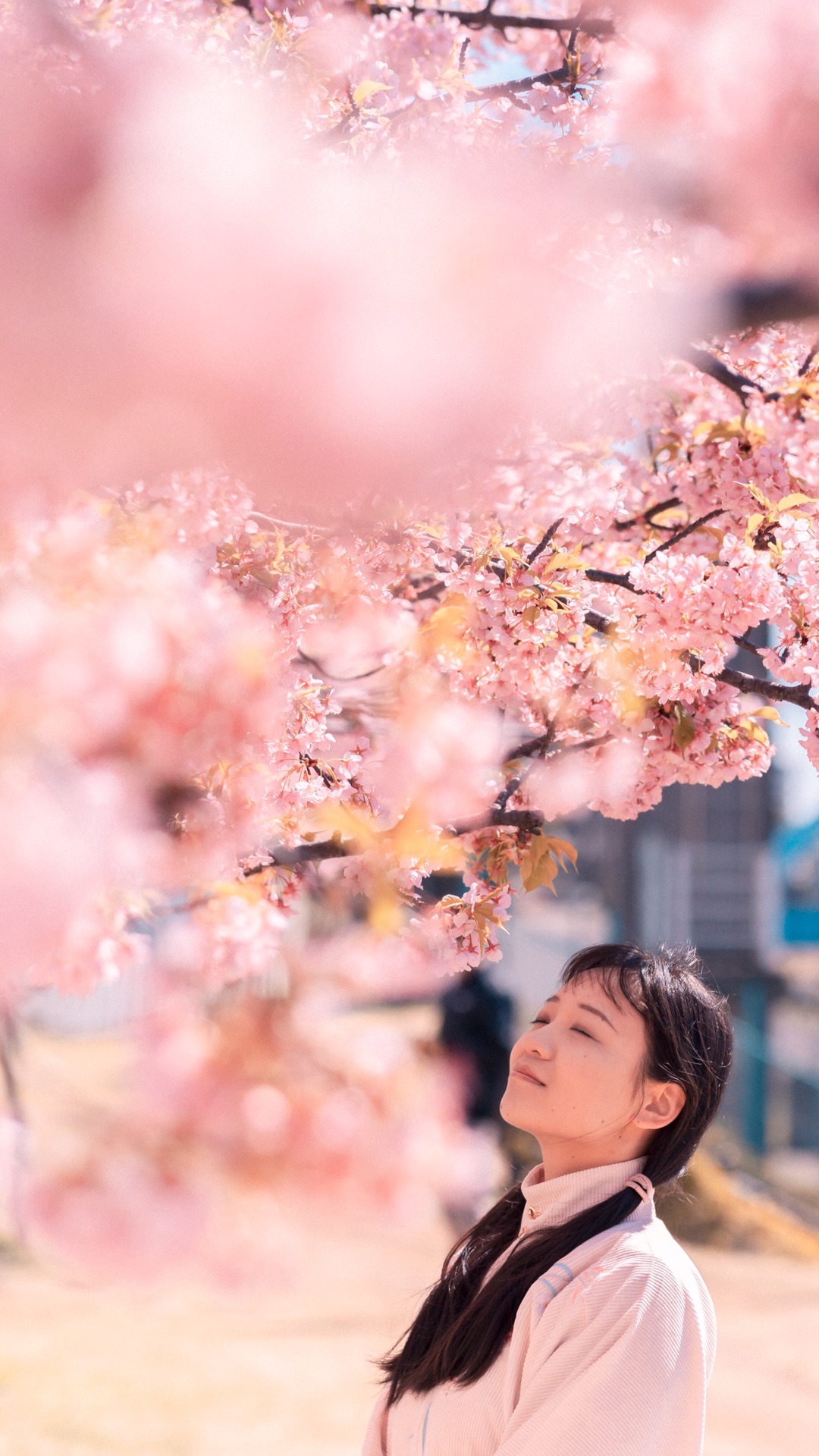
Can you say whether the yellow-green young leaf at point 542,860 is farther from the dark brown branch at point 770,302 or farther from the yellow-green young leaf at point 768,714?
the dark brown branch at point 770,302

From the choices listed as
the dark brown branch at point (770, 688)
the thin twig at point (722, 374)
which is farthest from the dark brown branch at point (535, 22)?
the dark brown branch at point (770, 688)

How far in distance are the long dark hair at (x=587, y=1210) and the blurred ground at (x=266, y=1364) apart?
2257 millimetres

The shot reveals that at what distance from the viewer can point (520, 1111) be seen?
1361 millimetres

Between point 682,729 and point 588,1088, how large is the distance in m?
0.63

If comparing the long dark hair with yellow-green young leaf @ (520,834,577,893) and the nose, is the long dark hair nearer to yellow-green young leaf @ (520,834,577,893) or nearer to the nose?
the nose

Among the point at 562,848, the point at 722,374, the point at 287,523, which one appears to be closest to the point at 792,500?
the point at 722,374

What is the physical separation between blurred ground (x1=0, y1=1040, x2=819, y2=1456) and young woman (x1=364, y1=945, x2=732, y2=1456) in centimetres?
236

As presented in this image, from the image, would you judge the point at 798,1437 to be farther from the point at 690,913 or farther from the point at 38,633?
the point at 38,633

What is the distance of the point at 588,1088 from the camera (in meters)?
1.35

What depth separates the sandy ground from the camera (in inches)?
175

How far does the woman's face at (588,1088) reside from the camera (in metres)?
1.36

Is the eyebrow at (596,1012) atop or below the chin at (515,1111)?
atop

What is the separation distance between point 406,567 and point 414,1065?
1.31m

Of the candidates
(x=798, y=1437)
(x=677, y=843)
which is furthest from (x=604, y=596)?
(x=677, y=843)
